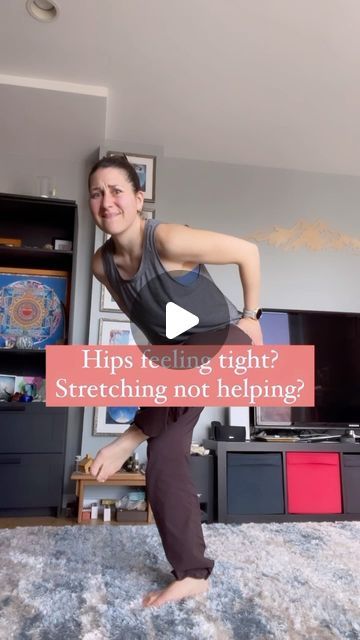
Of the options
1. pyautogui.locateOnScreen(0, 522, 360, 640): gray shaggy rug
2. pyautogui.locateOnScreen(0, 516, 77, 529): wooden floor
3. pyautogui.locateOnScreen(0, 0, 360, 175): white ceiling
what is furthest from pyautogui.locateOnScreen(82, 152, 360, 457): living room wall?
pyautogui.locateOnScreen(0, 522, 360, 640): gray shaggy rug

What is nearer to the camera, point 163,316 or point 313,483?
point 163,316

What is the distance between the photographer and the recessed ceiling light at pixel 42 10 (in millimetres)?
2193

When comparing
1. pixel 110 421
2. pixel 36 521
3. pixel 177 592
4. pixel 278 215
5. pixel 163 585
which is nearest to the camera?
pixel 177 592

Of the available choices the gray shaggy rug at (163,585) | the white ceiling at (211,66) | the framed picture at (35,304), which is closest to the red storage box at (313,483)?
the gray shaggy rug at (163,585)

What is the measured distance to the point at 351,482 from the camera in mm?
2703

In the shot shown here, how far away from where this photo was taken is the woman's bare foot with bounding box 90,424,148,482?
1.29 meters

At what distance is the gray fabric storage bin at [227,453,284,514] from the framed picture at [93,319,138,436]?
68 cm

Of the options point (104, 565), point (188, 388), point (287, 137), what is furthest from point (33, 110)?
point (104, 565)

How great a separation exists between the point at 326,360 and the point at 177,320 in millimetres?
2063

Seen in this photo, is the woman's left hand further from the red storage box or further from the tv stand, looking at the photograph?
the red storage box

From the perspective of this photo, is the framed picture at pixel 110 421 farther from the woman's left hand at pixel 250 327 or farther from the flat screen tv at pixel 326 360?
the woman's left hand at pixel 250 327

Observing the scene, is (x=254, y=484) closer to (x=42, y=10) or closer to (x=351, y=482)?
(x=351, y=482)

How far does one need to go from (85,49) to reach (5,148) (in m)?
0.84

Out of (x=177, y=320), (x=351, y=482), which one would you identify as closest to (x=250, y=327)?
(x=177, y=320)
